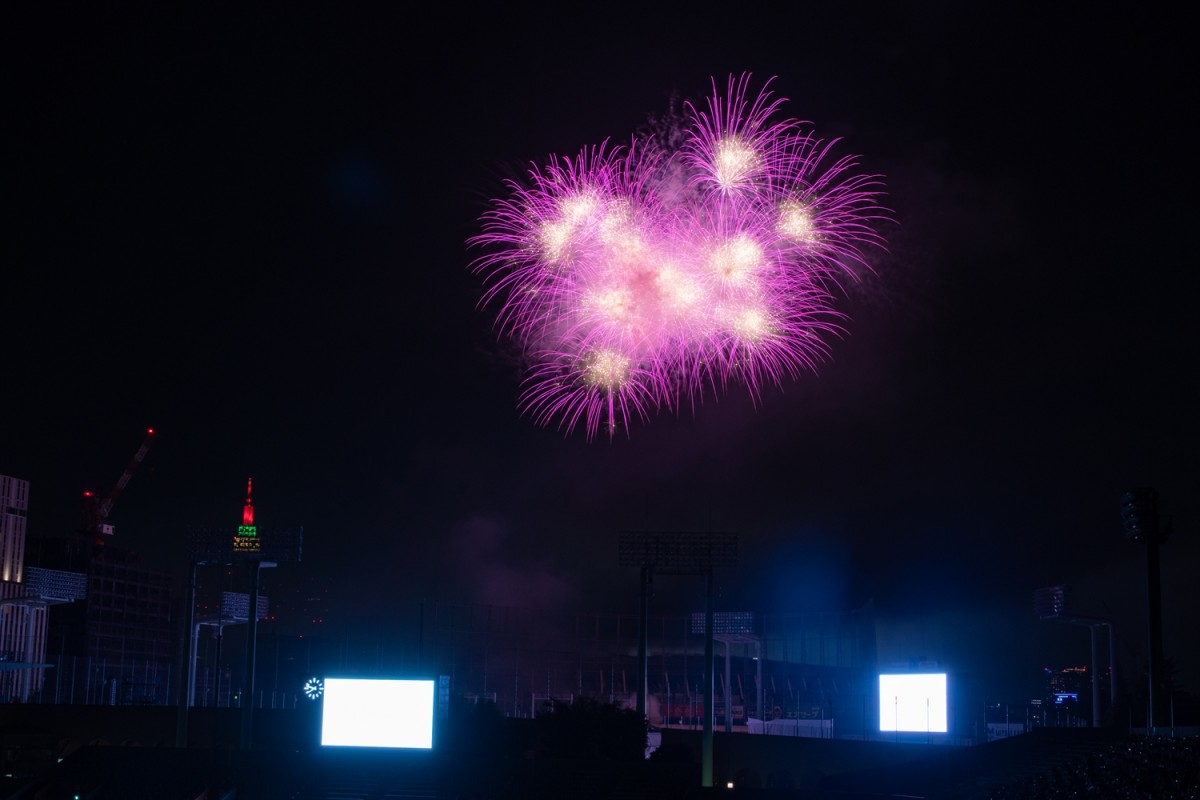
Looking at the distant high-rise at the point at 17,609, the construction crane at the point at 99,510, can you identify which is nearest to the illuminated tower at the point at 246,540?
the distant high-rise at the point at 17,609

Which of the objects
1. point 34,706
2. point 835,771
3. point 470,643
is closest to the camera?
point 835,771

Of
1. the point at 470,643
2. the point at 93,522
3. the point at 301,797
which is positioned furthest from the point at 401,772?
the point at 93,522

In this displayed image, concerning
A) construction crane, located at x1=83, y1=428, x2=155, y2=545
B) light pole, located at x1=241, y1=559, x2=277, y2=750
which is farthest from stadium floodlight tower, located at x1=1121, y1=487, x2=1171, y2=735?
construction crane, located at x1=83, y1=428, x2=155, y2=545

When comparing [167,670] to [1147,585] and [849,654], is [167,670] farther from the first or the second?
[1147,585]

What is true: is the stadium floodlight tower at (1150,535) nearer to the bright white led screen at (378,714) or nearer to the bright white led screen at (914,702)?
the bright white led screen at (914,702)

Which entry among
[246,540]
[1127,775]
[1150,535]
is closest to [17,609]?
[246,540]

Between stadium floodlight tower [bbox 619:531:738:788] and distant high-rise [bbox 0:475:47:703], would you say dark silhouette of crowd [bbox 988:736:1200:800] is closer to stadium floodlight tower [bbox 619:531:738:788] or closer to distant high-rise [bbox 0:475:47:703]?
stadium floodlight tower [bbox 619:531:738:788]
